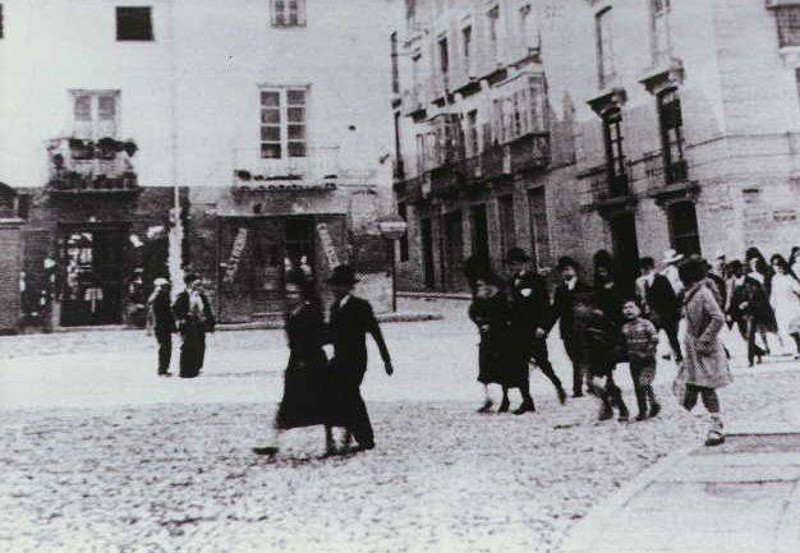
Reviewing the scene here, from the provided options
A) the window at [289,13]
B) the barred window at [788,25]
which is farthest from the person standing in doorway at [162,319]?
the barred window at [788,25]

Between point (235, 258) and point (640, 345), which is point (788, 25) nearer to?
point (640, 345)

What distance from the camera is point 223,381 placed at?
3.46 m

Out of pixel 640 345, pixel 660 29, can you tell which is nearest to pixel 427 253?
pixel 640 345

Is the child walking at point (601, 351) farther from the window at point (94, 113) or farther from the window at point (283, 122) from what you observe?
the window at point (94, 113)

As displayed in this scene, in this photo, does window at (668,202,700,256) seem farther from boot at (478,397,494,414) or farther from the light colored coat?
boot at (478,397,494,414)

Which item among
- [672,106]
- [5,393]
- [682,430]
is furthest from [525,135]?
[5,393]

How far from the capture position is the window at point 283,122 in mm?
3082

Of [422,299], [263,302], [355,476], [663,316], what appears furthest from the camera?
[422,299]

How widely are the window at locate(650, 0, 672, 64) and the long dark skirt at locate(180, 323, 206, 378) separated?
8.43ft

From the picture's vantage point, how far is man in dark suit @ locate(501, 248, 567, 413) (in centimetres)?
351

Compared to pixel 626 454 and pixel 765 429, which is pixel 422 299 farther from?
pixel 765 429

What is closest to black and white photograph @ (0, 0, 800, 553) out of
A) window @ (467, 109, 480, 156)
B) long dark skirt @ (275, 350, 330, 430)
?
long dark skirt @ (275, 350, 330, 430)

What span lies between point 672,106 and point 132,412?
294 centimetres

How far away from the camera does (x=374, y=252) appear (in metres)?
3.35
